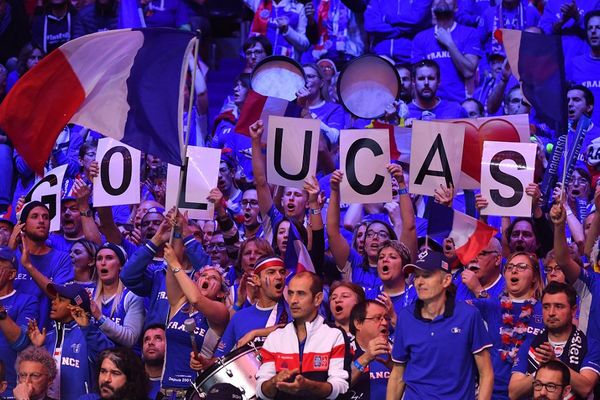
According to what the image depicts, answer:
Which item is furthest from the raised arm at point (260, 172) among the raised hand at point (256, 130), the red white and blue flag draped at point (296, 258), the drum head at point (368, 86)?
the drum head at point (368, 86)

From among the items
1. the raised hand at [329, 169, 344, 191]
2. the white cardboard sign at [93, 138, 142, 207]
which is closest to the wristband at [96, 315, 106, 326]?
the white cardboard sign at [93, 138, 142, 207]

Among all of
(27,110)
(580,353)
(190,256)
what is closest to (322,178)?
(190,256)

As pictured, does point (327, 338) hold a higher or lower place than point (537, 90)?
lower

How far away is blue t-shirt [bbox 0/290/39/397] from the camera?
9.31m

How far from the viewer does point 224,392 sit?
7.67 metres

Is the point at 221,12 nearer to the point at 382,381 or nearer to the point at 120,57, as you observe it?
the point at 120,57

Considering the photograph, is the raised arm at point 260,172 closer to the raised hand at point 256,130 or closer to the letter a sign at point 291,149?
the raised hand at point 256,130

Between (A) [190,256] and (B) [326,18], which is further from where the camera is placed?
(B) [326,18]

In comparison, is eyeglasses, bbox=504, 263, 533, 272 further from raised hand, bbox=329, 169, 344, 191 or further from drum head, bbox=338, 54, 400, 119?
drum head, bbox=338, 54, 400, 119

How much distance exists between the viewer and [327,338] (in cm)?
746

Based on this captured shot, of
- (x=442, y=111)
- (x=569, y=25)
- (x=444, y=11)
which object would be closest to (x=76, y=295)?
(x=442, y=111)

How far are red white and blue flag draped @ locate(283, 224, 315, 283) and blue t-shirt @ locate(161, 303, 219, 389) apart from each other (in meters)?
0.65

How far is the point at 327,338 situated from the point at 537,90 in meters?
3.13

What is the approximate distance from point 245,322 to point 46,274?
210 centimetres
